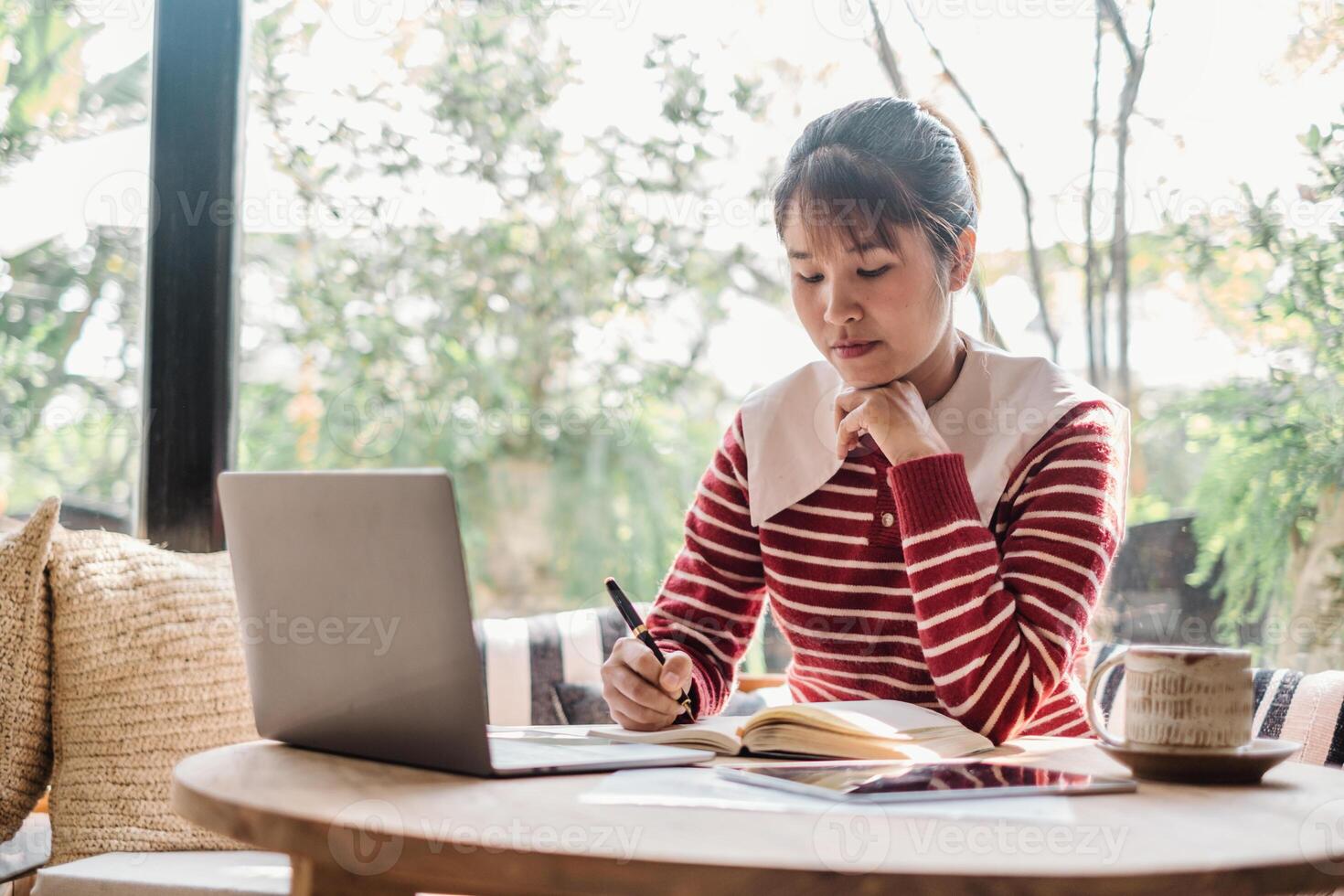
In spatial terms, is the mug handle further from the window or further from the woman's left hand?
the window

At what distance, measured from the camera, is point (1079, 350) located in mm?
2611

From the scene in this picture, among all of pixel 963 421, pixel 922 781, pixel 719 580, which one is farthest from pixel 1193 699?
pixel 719 580

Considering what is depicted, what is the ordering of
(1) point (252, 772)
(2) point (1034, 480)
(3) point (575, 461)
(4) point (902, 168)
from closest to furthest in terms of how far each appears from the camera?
(1) point (252, 772)
(2) point (1034, 480)
(4) point (902, 168)
(3) point (575, 461)

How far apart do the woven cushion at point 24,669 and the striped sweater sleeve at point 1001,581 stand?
1.23m

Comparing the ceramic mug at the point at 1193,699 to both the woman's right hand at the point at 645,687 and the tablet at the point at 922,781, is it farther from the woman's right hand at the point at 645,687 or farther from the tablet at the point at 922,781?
the woman's right hand at the point at 645,687

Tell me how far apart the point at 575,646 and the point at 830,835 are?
4.50 ft

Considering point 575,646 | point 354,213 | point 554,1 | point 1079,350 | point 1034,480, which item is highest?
point 554,1

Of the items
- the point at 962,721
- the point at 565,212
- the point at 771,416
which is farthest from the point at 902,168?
the point at 565,212

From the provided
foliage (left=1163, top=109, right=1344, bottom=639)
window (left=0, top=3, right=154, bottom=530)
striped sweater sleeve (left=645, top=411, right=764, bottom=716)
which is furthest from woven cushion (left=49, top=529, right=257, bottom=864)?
foliage (left=1163, top=109, right=1344, bottom=639)

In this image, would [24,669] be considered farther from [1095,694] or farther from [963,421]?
[1095,694]

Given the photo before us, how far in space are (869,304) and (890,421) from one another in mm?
165

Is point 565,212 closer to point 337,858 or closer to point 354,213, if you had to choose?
point 354,213

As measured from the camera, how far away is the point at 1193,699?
907 millimetres

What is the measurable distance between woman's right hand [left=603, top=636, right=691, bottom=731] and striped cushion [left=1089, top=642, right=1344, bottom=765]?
25.4 inches
